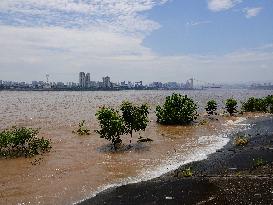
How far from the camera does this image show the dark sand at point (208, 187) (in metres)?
14.7

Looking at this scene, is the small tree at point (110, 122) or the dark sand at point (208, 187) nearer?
the dark sand at point (208, 187)

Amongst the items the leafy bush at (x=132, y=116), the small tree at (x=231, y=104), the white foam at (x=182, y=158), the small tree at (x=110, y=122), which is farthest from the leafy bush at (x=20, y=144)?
the small tree at (x=231, y=104)

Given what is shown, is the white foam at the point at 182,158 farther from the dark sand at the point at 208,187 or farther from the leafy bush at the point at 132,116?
the leafy bush at the point at 132,116

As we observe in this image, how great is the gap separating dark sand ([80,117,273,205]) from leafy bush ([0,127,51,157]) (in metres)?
10.9

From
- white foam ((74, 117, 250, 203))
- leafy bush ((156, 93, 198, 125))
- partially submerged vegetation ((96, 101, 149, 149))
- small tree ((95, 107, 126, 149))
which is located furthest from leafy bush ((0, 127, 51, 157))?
leafy bush ((156, 93, 198, 125))

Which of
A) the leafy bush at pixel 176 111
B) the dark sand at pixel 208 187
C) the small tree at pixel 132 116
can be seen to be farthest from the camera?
the leafy bush at pixel 176 111

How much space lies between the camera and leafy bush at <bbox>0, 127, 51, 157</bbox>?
25.8 m

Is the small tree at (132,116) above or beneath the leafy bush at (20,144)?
above

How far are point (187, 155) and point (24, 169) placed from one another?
413 inches

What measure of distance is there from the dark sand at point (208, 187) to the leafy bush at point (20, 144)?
1093 centimetres

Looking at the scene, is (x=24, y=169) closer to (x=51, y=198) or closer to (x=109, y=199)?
(x=51, y=198)

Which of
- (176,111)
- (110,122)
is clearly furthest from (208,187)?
(176,111)

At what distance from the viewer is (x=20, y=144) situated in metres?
27.7

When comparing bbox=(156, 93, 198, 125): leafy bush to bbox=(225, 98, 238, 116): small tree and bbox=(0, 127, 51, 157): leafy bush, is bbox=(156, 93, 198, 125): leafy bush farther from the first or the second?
bbox=(0, 127, 51, 157): leafy bush
